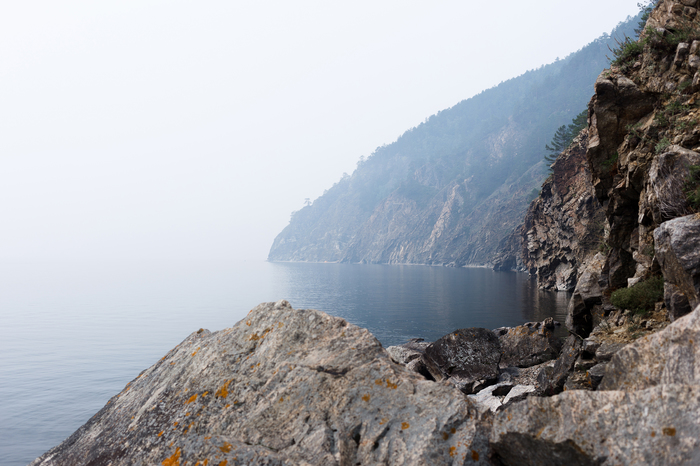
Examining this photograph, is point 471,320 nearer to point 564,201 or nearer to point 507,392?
point 507,392

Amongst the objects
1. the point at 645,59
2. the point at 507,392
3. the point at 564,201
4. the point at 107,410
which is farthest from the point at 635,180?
the point at 564,201

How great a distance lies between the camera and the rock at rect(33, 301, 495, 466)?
15.2 ft

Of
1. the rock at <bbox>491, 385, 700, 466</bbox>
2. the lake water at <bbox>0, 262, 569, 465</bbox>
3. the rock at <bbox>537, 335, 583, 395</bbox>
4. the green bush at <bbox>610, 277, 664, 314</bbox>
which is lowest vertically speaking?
the lake water at <bbox>0, 262, 569, 465</bbox>

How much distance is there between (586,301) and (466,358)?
7.06m

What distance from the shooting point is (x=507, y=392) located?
18.0 m

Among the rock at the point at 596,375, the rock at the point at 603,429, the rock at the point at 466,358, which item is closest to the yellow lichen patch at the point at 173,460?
the rock at the point at 603,429

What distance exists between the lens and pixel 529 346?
24141 mm

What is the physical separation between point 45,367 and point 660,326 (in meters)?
43.7

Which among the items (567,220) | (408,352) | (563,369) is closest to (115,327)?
(408,352)

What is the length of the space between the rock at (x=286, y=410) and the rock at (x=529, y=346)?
67.4 ft

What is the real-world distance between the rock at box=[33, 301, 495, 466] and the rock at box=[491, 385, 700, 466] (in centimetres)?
52

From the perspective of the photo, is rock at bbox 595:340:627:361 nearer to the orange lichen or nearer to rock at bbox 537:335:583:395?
rock at bbox 537:335:583:395

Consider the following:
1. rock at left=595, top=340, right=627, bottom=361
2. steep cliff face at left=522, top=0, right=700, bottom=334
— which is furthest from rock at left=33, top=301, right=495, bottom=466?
rock at left=595, top=340, right=627, bottom=361

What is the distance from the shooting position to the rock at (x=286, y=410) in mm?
4641
